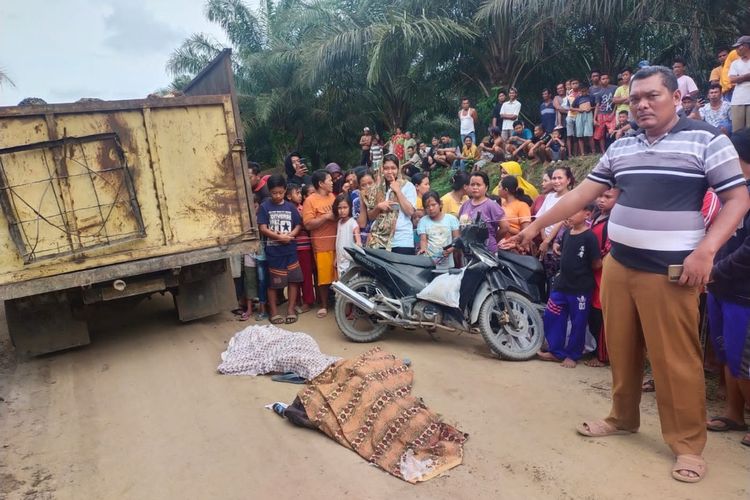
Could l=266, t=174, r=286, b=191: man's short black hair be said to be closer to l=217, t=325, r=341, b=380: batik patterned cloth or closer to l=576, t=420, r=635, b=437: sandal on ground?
l=217, t=325, r=341, b=380: batik patterned cloth

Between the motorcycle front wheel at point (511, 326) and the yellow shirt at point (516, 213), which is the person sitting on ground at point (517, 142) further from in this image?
the motorcycle front wheel at point (511, 326)

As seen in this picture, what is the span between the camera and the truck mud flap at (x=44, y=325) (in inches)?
195

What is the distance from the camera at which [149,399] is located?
13.5 ft

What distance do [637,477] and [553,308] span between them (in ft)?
6.13

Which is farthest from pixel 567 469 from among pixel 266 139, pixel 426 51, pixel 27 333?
pixel 266 139

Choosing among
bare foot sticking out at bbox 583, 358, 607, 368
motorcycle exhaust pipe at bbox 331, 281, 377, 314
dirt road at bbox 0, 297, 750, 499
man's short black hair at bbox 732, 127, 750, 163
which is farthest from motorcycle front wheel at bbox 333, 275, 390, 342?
man's short black hair at bbox 732, 127, 750, 163

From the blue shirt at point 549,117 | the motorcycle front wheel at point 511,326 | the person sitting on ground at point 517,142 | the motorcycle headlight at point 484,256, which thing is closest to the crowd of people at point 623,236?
the motorcycle front wheel at point 511,326

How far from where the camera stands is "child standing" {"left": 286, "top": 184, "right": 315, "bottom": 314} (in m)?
6.40

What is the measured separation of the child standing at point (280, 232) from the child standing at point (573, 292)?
2.88 m

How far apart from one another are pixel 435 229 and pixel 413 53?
360 inches

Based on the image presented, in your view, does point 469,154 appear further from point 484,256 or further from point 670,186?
point 670,186

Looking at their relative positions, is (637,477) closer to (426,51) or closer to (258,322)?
(258,322)

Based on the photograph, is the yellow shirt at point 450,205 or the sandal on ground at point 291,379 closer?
the sandal on ground at point 291,379

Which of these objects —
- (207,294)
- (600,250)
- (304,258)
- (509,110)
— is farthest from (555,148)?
(207,294)
